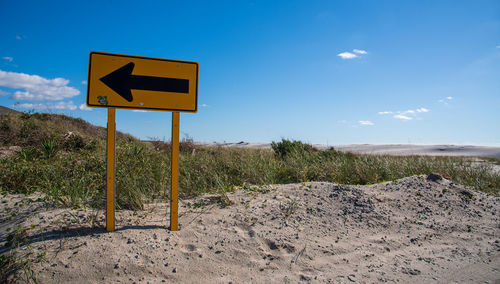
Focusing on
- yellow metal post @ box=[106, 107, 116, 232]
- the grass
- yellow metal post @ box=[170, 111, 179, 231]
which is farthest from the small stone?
yellow metal post @ box=[106, 107, 116, 232]

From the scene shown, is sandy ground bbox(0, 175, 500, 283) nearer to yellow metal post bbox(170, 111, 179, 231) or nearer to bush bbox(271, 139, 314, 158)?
yellow metal post bbox(170, 111, 179, 231)

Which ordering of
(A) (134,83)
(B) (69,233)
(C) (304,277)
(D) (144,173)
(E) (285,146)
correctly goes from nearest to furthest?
(C) (304,277), (B) (69,233), (A) (134,83), (D) (144,173), (E) (285,146)

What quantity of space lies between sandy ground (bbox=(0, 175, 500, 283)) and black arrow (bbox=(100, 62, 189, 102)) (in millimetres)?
1562

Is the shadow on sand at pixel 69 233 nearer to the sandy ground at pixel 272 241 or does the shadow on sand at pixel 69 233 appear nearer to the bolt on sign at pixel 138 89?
the sandy ground at pixel 272 241

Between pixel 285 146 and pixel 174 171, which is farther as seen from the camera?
pixel 285 146

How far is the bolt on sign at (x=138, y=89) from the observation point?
324 centimetres

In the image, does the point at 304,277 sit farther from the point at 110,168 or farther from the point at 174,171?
the point at 110,168

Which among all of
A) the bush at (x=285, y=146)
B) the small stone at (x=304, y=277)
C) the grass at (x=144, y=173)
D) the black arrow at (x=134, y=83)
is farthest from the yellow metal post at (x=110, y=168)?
the bush at (x=285, y=146)

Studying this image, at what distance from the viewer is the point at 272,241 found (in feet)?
11.0

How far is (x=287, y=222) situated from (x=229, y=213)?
81cm

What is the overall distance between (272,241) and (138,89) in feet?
7.81

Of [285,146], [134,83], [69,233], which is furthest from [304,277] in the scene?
[285,146]

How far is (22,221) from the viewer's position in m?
3.43

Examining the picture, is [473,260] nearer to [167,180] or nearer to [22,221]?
[167,180]
